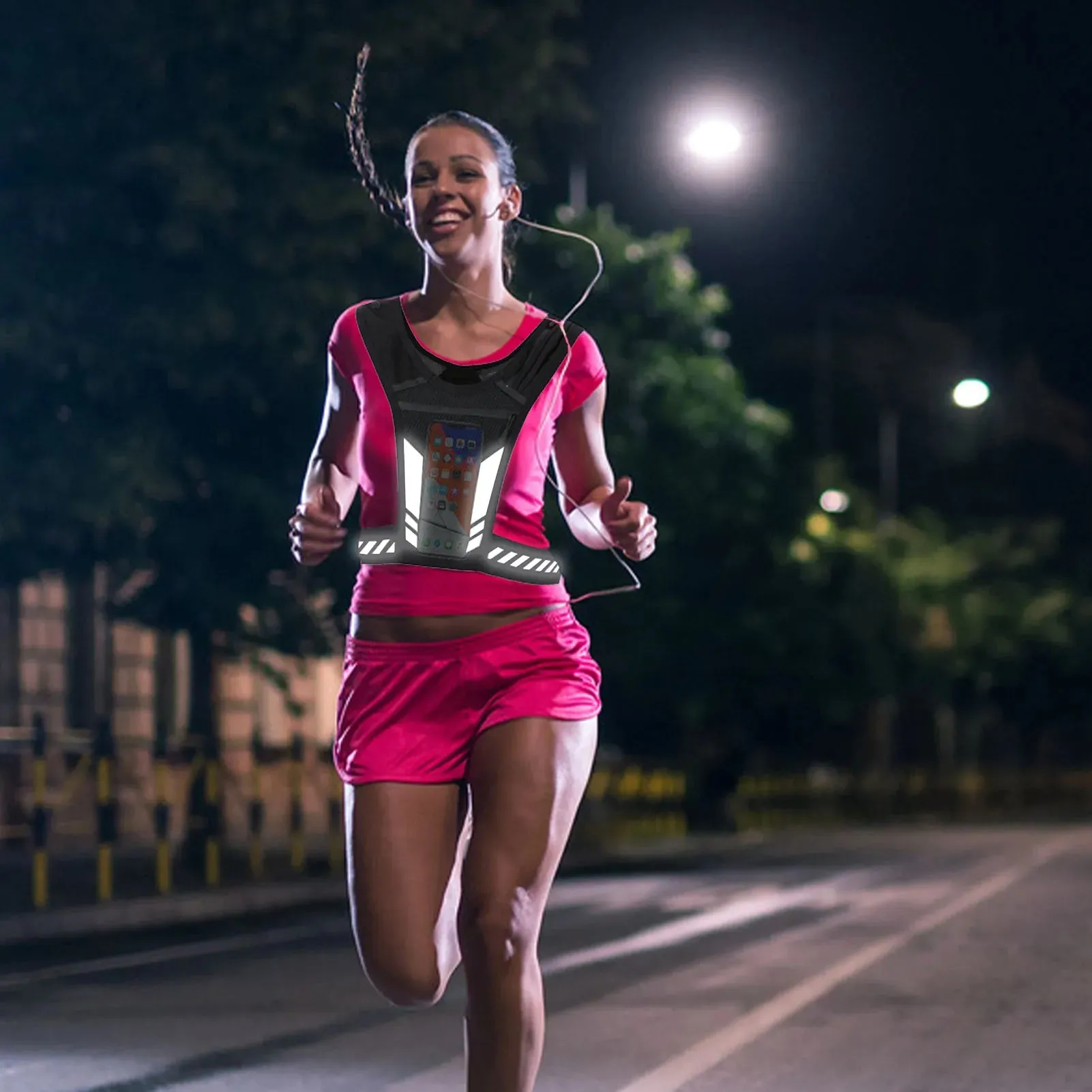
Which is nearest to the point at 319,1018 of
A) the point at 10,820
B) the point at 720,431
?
the point at 10,820

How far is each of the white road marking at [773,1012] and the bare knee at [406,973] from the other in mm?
3427

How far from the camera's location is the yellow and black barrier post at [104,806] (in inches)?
695

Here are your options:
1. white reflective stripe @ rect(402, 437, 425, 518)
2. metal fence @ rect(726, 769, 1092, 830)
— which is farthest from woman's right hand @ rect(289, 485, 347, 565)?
metal fence @ rect(726, 769, 1092, 830)

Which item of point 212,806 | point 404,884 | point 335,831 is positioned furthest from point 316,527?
point 335,831

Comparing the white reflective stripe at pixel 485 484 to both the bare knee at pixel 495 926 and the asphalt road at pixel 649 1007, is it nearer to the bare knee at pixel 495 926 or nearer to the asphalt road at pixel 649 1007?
the bare knee at pixel 495 926

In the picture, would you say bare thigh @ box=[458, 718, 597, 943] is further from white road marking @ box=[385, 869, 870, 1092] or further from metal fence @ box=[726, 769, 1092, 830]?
metal fence @ box=[726, 769, 1092, 830]

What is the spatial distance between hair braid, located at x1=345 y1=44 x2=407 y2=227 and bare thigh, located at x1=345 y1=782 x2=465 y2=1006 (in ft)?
3.69

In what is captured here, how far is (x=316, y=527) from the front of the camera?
15.1 ft

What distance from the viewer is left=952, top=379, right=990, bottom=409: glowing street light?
117ft

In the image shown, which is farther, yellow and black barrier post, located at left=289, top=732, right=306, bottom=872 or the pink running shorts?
yellow and black barrier post, located at left=289, top=732, right=306, bottom=872

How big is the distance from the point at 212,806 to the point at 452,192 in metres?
16.1

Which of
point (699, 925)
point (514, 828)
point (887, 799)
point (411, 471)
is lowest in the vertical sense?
point (699, 925)

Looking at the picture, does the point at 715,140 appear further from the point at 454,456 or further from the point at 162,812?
the point at 454,456

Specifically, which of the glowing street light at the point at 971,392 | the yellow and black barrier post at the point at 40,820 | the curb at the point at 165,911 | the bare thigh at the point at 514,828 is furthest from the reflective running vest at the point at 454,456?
the glowing street light at the point at 971,392
